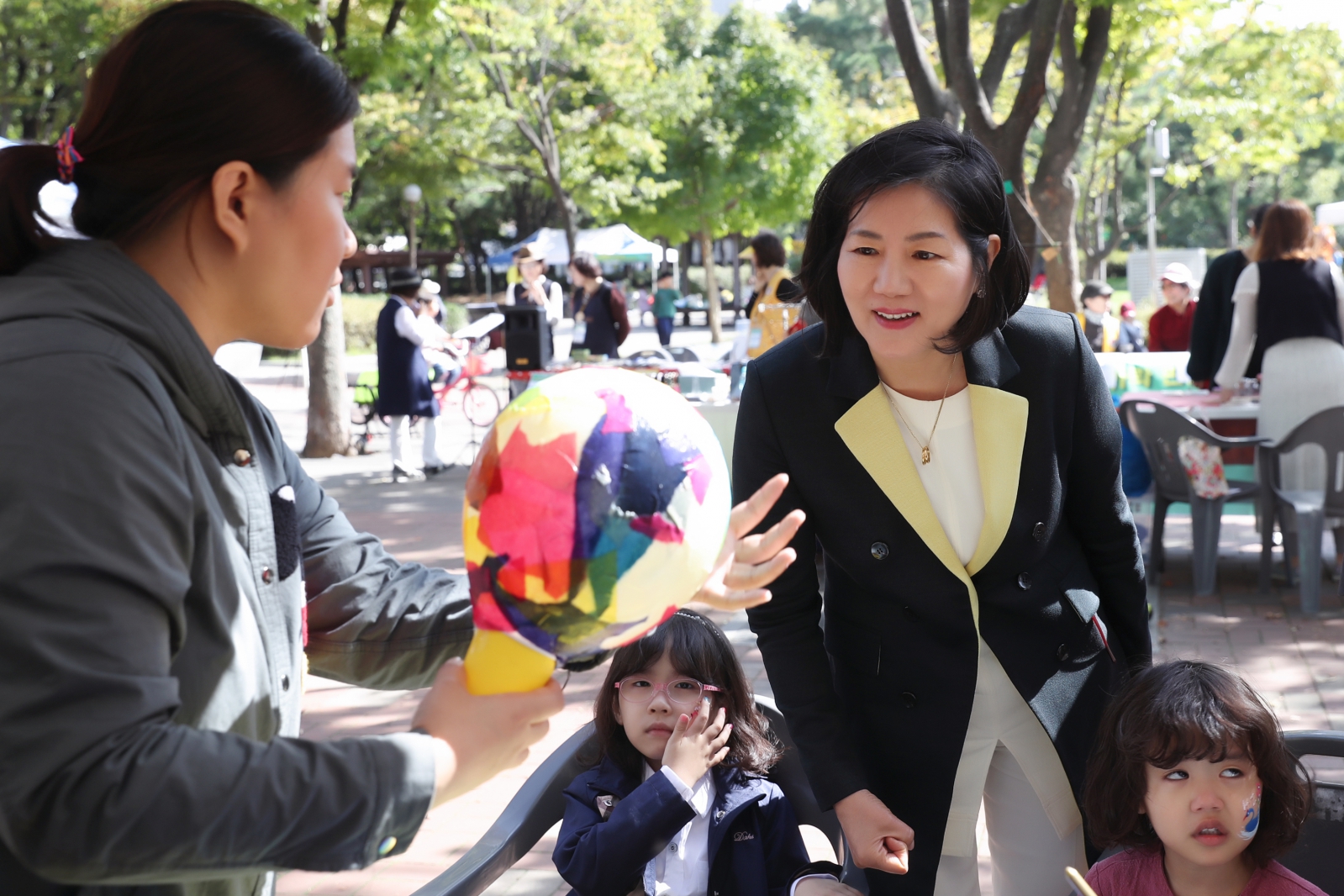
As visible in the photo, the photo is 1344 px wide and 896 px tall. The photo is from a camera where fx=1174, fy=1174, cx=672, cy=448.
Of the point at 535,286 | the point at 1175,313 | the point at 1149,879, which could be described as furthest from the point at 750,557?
the point at 535,286

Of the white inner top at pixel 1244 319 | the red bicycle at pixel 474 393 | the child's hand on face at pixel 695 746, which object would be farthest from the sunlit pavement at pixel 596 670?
the red bicycle at pixel 474 393

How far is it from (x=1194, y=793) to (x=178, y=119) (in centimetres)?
189

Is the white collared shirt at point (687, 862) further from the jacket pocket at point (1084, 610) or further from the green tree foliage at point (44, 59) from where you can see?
the green tree foliage at point (44, 59)

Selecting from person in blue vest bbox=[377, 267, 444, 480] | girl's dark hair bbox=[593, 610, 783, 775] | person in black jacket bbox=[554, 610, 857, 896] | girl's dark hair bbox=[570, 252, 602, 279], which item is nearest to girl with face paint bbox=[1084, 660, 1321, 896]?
person in black jacket bbox=[554, 610, 857, 896]

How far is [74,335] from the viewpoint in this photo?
108 centimetres

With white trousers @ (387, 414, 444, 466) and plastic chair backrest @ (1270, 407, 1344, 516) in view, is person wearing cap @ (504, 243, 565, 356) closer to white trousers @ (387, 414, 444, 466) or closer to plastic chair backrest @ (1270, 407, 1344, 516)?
white trousers @ (387, 414, 444, 466)

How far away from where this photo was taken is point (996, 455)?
78.4 inches

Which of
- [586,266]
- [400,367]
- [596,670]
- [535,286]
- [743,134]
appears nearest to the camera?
[596,670]

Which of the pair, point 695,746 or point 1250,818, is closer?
point 1250,818

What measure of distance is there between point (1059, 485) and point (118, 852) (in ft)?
5.11

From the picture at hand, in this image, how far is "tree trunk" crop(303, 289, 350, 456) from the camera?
11438 millimetres

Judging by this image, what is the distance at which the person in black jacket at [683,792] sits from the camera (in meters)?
2.31

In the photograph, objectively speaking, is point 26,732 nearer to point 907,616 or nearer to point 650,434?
point 650,434

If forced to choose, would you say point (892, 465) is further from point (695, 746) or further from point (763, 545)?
point (695, 746)
